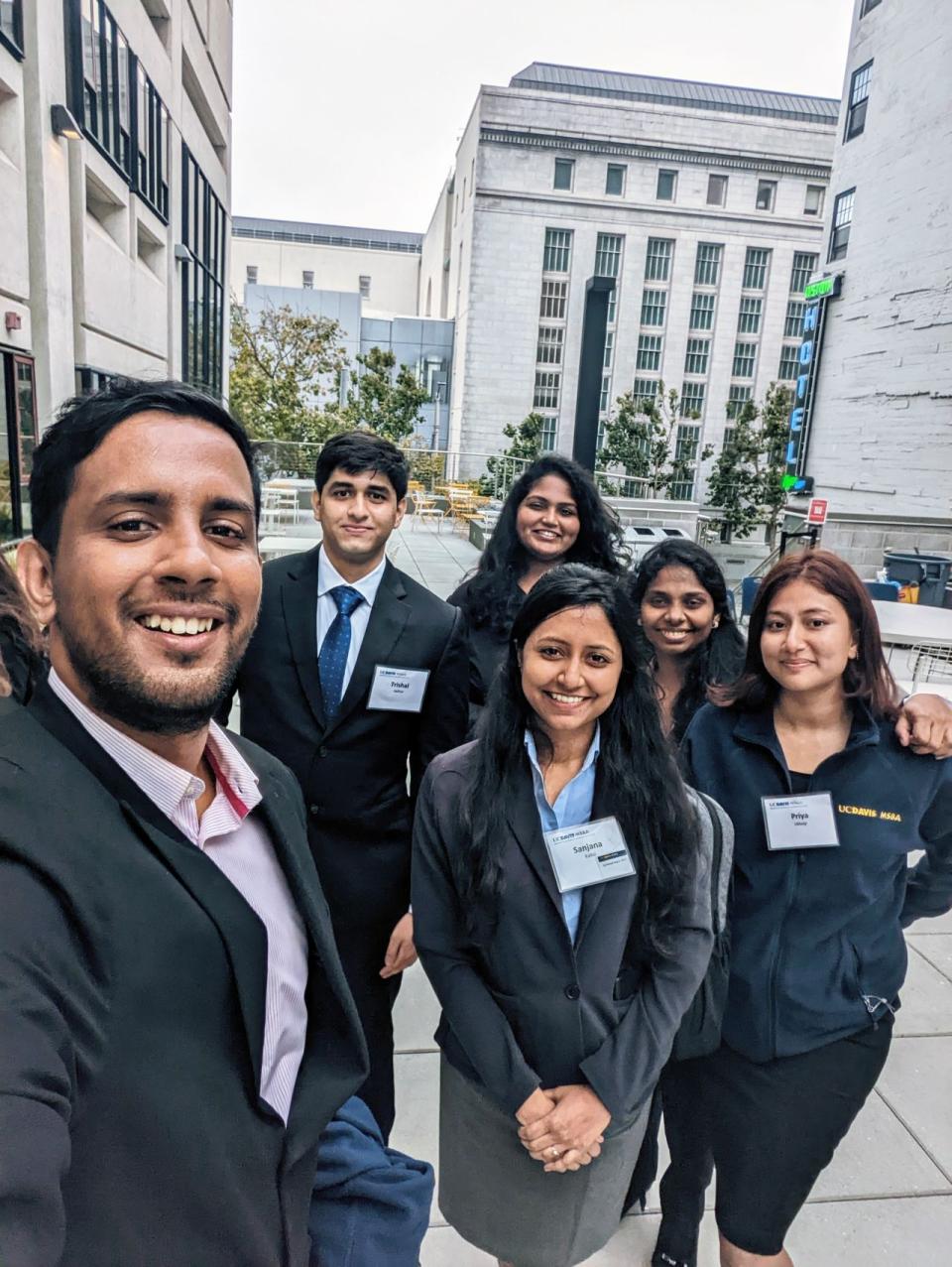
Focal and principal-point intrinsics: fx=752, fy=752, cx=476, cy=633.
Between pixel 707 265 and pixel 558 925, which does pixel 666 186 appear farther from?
pixel 558 925

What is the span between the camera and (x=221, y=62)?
→ 62.8ft

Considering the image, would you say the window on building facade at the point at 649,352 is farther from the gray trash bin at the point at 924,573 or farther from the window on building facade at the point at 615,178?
the gray trash bin at the point at 924,573

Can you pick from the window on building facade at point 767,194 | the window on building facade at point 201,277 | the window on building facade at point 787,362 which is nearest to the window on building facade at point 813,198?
the window on building facade at point 767,194

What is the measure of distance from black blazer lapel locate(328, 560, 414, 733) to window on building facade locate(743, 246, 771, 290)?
54.1m

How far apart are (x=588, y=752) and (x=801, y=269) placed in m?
56.7

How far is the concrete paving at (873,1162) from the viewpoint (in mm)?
2236

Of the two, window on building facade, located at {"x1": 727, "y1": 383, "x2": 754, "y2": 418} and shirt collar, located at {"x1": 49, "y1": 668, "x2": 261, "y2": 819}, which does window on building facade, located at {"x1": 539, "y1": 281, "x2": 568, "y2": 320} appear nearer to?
window on building facade, located at {"x1": 727, "y1": 383, "x2": 754, "y2": 418}

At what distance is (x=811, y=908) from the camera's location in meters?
1.83

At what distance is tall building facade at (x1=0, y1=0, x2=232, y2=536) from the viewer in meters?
7.70

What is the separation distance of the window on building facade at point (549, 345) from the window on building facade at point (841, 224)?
27.9 metres

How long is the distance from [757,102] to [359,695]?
6644cm

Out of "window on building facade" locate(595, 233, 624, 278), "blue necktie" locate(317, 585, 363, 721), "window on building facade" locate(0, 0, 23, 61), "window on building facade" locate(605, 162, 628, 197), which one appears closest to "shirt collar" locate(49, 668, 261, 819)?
"blue necktie" locate(317, 585, 363, 721)

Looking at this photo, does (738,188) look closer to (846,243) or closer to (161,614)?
(846,243)

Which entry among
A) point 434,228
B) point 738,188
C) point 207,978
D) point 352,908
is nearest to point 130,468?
point 207,978
